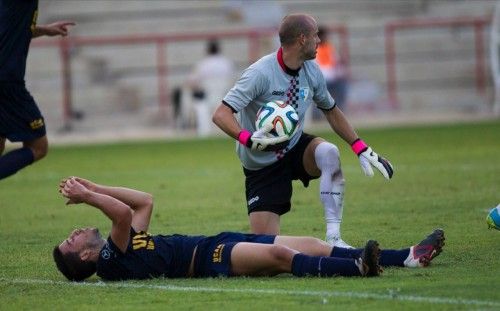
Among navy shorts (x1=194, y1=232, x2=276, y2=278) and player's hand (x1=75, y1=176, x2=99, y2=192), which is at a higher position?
player's hand (x1=75, y1=176, x2=99, y2=192)

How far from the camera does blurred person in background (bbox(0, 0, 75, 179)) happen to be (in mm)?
11188

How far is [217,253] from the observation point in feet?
29.6

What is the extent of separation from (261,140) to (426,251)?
1.53 m

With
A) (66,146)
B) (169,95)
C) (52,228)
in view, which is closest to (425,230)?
(52,228)

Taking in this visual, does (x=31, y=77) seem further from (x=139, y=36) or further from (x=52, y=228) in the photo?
(x=52, y=228)

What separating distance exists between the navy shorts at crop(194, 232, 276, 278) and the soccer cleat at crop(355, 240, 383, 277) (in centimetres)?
78

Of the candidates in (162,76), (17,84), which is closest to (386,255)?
(17,84)

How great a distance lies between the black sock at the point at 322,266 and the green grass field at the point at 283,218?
0.10m

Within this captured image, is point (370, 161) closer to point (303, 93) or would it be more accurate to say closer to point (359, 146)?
point (359, 146)

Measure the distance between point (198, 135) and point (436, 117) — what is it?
5.85 meters

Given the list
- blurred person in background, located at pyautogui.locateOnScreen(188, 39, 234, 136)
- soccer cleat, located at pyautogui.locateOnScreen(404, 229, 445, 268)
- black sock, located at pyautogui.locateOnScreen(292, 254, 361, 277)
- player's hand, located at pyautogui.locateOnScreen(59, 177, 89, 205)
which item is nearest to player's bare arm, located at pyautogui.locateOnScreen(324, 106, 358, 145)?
soccer cleat, located at pyautogui.locateOnScreen(404, 229, 445, 268)

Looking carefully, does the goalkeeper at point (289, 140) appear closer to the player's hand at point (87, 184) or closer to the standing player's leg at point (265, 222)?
the standing player's leg at point (265, 222)

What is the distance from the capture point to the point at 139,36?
102ft

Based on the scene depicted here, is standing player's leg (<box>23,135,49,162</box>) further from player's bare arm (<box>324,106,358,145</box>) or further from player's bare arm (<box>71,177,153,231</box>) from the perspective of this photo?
player's bare arm (<box>324,106,358,145</box>)
